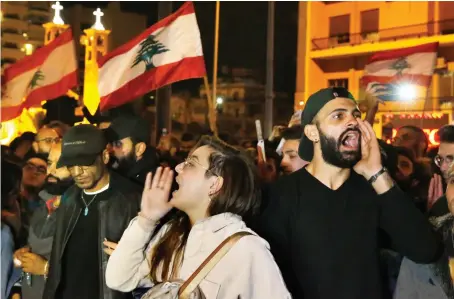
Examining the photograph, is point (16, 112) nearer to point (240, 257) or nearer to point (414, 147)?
point (414, 147)

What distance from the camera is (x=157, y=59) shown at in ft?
22.8

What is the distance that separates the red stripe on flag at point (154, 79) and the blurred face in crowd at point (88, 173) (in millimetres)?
2570

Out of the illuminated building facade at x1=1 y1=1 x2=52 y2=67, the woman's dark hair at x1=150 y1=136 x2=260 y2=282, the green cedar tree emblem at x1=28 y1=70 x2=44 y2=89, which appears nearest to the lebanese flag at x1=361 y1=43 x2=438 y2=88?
the green cedar tree emblem at x1=28 y1=70 x2=44 y2=89

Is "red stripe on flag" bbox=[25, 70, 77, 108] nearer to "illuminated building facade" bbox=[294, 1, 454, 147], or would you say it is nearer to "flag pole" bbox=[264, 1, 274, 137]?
"flag pole" bbox=[264, 1, 274, 137]

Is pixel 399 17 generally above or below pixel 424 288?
above

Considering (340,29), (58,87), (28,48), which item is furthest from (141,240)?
(28,48)

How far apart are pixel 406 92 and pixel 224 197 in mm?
8187

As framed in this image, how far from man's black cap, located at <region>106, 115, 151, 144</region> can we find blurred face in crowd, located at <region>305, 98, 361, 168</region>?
224 cm

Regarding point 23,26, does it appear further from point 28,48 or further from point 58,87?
point 58,87

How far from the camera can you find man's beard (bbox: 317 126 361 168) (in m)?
3.25

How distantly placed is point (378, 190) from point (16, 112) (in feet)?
21.7

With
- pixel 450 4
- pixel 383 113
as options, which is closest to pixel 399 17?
pixel 450 4

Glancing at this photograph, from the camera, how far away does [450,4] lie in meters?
28.8

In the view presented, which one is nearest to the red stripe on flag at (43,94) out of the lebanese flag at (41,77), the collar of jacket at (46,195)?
the lebanese flag at (41,77)
